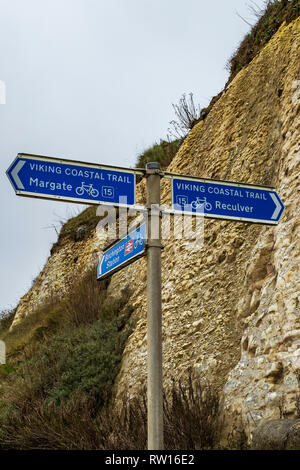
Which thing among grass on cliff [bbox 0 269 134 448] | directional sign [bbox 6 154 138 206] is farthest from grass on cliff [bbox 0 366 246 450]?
directional sign [bbox 6 154 138 206]

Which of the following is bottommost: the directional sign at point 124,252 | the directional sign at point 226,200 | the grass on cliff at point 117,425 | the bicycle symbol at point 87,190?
the grass on cliff at point 117,425

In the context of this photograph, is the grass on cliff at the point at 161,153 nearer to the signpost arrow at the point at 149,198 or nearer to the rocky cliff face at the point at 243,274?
the rocky cliff face at the point at 243,274

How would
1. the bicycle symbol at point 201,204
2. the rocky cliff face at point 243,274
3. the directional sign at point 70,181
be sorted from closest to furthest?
the directional sign at point 70,181
the bicycle symbol at point 201,204
the rocky cliff face at point 243,274

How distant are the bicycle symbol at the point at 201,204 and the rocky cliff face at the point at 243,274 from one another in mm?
2313

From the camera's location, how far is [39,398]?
9.46 meters

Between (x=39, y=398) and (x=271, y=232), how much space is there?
462cm

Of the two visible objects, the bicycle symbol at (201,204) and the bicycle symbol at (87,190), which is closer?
the bicycle symbol at (87,190)

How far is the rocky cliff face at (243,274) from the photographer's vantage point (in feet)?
21.2

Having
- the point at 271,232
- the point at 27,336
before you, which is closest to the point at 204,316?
the point at 271,232

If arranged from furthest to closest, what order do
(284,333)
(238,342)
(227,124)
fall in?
(227,124)
(238,342)
(284,333)

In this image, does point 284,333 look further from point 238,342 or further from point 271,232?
point 271,232

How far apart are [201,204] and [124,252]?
68cm

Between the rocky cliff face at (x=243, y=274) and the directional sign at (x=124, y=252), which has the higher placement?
the rocky cliff face at (x=243, y=274)

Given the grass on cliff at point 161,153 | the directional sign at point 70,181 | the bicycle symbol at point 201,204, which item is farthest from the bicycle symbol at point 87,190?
the grass on cliff at point 161,153
